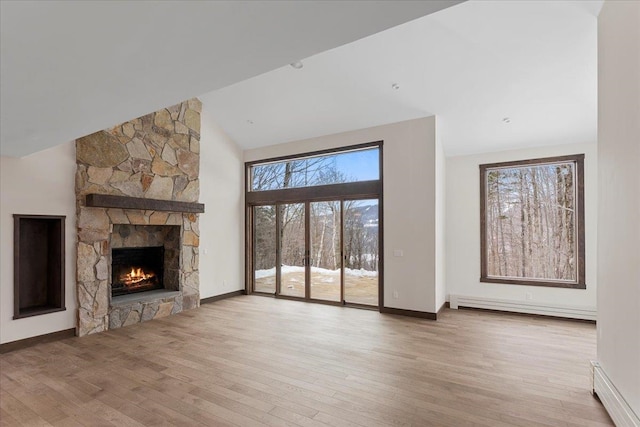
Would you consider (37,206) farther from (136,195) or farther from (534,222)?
(534,222)

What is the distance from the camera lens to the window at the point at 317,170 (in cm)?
611

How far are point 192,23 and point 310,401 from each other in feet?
9.46

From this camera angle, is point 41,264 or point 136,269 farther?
point 136,269

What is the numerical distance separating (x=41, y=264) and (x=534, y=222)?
26.0 ft

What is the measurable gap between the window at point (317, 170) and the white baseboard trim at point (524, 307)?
2844mm

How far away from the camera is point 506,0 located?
315 cm

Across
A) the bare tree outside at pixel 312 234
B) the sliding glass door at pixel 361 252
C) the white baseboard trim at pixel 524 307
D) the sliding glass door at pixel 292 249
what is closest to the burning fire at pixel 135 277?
the bare tree outside at pixel 312 234

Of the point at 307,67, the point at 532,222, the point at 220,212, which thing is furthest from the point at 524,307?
the point at 220,212

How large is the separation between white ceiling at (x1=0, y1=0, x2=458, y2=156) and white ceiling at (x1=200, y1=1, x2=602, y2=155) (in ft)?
8.73

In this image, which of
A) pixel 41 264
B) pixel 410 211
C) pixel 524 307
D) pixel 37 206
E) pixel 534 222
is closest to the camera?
pixel 37 206

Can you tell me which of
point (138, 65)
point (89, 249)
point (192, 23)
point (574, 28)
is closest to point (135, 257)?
point (89, 249)

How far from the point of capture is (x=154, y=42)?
5.29 feet

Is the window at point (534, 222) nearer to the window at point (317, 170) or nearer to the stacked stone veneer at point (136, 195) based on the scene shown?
the window at point (317, 170)

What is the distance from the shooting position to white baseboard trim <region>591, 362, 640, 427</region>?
7.54ft
